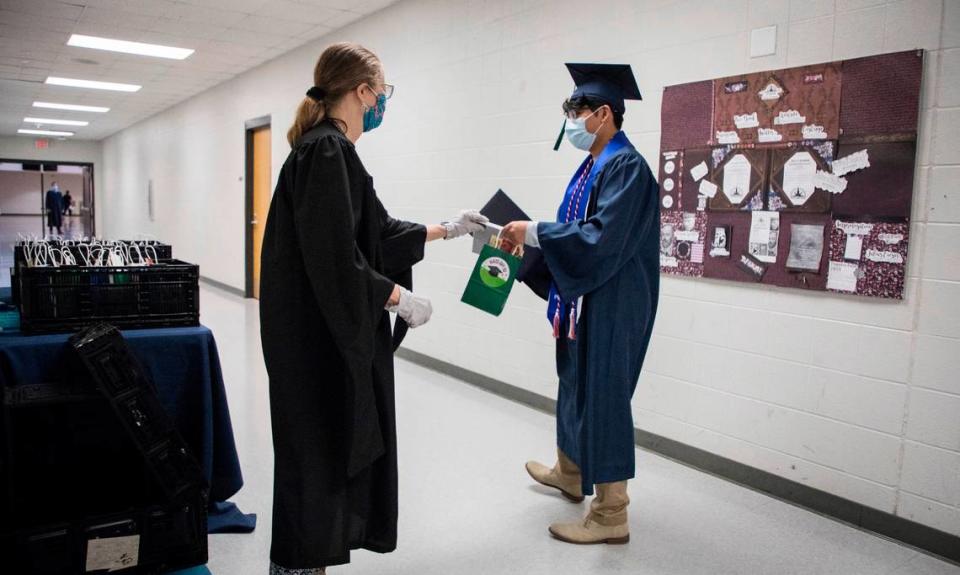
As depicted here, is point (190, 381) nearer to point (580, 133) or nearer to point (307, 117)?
point (307, 117)

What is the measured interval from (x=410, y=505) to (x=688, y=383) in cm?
145

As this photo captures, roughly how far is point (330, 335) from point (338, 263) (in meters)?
0.21

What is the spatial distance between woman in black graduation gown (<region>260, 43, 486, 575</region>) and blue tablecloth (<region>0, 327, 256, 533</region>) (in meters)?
0.65

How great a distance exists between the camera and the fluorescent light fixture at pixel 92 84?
8.64 metres

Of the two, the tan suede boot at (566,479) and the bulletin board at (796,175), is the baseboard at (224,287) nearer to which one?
the tan suede boot at (566,479)

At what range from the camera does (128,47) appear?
22.4 feet

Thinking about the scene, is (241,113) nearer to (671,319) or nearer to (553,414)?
(553,414)

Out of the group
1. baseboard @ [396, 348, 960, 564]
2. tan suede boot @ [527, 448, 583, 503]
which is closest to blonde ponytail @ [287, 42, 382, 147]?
tan suede boot @ [527, 448, 583, 503]

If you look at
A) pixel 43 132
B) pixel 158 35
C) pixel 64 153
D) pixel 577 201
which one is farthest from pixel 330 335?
pixel 64 153

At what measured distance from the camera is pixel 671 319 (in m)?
3.20

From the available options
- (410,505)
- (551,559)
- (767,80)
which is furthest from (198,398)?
(767,80)

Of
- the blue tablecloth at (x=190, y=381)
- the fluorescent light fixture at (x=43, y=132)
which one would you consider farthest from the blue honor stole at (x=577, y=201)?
the fluorescent light fixture at (x=43, y=132)

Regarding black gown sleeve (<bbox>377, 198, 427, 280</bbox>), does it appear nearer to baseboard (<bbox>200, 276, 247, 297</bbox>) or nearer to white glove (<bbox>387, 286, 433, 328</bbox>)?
white glove (<bbox>387, 286, 433, 328</bbox>)

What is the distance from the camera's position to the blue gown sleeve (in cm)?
213
